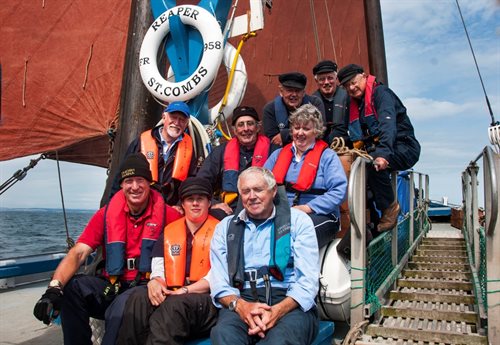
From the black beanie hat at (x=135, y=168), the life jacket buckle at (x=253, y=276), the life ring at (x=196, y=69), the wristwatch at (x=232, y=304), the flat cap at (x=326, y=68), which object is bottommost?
the wristwatch at (x=232, y=304)

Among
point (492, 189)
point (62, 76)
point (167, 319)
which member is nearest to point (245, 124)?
point (167, 319)

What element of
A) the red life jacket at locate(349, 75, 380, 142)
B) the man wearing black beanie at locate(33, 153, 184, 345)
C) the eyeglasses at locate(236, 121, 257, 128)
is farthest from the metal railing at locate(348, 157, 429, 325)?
the man wearing black beanie at locate(33, 153, 184, 345)

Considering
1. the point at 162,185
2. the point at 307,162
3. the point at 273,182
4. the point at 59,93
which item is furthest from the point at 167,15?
the point at 273,182

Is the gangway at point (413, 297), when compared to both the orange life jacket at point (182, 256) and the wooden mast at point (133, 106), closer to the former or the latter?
the orange life jacket at point (182, 256)

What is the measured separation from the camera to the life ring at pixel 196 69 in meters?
4.75

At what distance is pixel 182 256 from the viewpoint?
102 inches

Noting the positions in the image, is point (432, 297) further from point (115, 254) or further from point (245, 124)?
point (115, 254)

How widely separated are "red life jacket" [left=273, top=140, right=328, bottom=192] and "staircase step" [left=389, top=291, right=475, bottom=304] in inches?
47.1

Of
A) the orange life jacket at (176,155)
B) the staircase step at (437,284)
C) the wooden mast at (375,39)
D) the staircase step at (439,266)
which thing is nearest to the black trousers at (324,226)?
the orange life jacket at (176,155)

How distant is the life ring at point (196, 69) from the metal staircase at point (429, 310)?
2629 mm

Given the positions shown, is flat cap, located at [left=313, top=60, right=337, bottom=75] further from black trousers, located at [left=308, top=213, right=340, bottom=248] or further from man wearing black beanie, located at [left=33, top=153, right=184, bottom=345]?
man wearing black beanie, located at [left=33, top=153, right=184, bottom=345]

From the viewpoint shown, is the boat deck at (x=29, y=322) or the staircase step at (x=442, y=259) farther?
the staircase step at (x=442, y=259)

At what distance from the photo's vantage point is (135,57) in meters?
5.04

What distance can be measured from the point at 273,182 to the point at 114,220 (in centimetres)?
98
